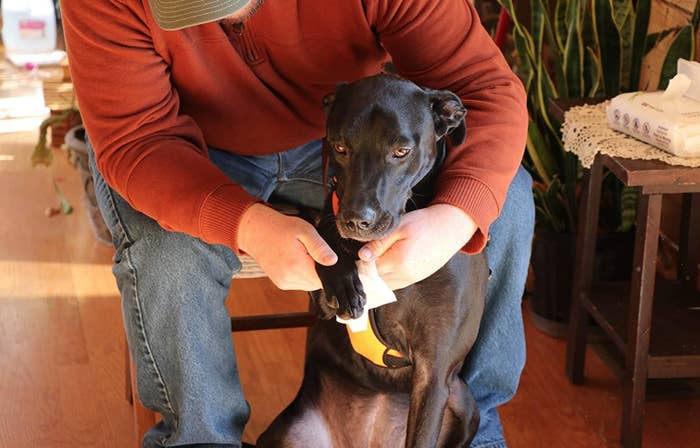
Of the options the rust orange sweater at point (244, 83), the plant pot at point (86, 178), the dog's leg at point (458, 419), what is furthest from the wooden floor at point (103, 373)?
the rust orange sweater at point (244, 83)

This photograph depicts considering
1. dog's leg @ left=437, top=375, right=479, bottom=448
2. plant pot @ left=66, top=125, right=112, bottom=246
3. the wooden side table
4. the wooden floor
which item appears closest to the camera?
dog's leg @ left=437, top=375, right=479, bottom=448

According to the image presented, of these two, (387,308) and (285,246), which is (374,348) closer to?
(387,308)

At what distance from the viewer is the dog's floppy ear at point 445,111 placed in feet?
4.73

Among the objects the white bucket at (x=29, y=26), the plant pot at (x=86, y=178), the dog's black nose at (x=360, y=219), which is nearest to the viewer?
the dog's black nose at (x=360, y=219)

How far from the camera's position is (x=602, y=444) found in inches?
84.4

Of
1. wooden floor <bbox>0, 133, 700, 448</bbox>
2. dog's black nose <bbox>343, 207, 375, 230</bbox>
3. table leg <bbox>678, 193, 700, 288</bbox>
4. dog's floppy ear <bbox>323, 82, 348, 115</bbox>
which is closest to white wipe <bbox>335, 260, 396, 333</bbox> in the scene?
dog's black nose <bbox>343, 207, 375, 230</bbox>

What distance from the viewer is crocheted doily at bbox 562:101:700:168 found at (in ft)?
6.52

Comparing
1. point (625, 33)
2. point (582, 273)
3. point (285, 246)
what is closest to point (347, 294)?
point (285, 246)

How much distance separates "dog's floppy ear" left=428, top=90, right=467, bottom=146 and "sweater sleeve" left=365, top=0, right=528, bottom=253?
0.44 ft

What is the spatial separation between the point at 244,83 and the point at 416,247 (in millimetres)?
502

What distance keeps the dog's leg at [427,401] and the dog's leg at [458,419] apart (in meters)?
0.11

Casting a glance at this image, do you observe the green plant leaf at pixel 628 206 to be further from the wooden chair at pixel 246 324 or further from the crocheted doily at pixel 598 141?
the wooden chair at pixel 246 324

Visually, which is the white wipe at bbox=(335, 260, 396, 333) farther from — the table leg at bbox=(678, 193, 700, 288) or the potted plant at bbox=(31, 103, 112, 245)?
the potted plant at bbox=(31, 103, 112, 245)

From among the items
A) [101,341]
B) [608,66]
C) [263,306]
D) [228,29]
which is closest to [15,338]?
[101,341]
